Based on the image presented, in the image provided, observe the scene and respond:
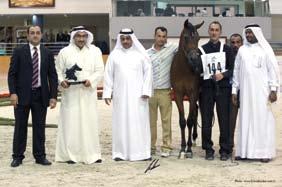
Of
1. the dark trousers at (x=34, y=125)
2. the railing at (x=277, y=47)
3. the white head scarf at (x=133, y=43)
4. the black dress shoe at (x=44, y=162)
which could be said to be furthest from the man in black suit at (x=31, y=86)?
the railing at (x=277, y=47)

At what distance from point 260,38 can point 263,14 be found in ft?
98.2

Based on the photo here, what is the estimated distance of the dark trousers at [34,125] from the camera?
848 cm

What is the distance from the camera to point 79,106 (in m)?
8.82

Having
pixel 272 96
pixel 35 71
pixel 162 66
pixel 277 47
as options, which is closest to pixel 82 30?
pixel 35 71

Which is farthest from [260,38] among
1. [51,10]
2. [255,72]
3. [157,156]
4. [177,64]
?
[51,10]

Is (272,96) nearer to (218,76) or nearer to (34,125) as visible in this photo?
(218,76)

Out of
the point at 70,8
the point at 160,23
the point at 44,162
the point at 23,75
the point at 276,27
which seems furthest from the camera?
the point at 70,8

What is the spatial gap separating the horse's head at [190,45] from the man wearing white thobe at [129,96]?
59cm

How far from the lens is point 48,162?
877cm

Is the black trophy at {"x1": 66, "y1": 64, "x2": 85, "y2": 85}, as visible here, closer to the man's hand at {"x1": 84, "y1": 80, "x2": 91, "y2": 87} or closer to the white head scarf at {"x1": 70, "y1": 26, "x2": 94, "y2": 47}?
the man's hand at {"x1": 84, "y1": 80, "x2": 91, "y2": 87}

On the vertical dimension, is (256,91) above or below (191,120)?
above

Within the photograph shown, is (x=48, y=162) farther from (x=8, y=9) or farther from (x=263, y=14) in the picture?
(x=8, y=9)

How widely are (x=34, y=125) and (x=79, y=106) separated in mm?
719

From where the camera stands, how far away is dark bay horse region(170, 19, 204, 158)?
891 centimetres
